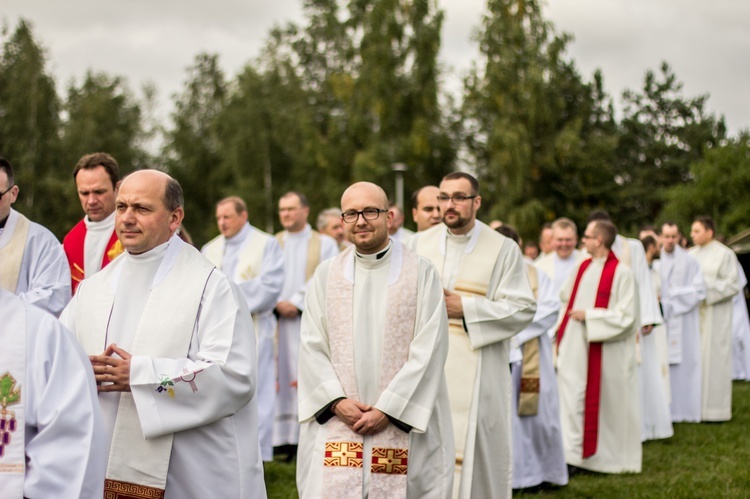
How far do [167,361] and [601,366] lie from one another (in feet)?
20.7

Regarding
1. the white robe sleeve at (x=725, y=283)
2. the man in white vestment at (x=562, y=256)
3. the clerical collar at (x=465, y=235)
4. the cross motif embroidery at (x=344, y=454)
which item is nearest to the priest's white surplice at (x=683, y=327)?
the white robe sleeve at (x=725, y=283)

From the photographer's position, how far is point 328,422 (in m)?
5.26

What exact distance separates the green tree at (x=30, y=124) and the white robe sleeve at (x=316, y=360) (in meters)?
33.7

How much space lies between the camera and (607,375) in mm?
9539

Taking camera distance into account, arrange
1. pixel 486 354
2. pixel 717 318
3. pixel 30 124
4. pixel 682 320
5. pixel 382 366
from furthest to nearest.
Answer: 1. pixel 30 124
2. pixel 717 318
3. pixel 682 320
4. pixel 486 354
5. pixel 382 366

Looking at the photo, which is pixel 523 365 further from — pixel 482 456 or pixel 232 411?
pixel 232 411

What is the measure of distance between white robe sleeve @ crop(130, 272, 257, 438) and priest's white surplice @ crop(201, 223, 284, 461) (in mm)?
4960

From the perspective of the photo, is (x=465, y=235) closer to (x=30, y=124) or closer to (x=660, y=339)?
(x=660, y=339)

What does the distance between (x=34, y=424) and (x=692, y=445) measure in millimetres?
9144

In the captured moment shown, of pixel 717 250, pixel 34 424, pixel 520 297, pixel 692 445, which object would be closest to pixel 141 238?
pixel 34 424

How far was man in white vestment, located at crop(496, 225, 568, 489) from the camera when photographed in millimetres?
8344

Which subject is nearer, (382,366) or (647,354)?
(382,366)

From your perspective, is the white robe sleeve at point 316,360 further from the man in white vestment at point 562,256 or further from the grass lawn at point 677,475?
the man in white vestment at point 562,256

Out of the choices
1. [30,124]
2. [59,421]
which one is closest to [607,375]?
[59,421]
